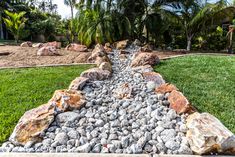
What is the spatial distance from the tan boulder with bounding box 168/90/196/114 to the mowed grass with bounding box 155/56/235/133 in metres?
0.37

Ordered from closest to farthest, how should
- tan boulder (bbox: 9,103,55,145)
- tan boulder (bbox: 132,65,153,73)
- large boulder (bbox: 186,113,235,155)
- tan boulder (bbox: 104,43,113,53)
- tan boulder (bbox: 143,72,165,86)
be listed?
large boulder (bbox: 186,113,235,155) < tan boulder (bbox: 9,103,55,145) < tan boulder (bbox: 143,72,165,86) < tan boulder (bbox: 132,65,153,73) < tan boulder (bbox: 104,43,113,53)

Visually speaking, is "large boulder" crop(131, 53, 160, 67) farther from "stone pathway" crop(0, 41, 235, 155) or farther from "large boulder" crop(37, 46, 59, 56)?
"large boulder" crop(37, 46, 59, 56)

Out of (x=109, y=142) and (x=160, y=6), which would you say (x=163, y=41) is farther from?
(x=109, y=142)

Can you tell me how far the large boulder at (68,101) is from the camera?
13.2 ft

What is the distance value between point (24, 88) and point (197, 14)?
27.7ft

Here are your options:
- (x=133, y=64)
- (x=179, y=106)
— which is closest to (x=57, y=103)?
(x=179, y=106)

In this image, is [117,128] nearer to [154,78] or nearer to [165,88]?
[165,88]

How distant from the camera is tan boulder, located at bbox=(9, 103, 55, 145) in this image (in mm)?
3377

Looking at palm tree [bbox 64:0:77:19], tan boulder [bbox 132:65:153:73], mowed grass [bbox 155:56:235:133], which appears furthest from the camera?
palm tree [bbox 64:0:77:19]

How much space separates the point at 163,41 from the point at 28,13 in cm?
1166

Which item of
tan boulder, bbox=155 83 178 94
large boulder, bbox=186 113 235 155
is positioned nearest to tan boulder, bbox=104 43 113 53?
tan boulder, bbox=155 83 178 94

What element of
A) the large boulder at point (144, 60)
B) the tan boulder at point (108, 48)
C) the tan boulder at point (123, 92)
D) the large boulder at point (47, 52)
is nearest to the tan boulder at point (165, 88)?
the tan boulder at point (123, 92)

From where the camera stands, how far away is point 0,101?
480 centimetres

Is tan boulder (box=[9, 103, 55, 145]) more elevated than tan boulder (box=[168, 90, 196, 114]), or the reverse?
tan boulder (box=[168, 90, 196, 114])
